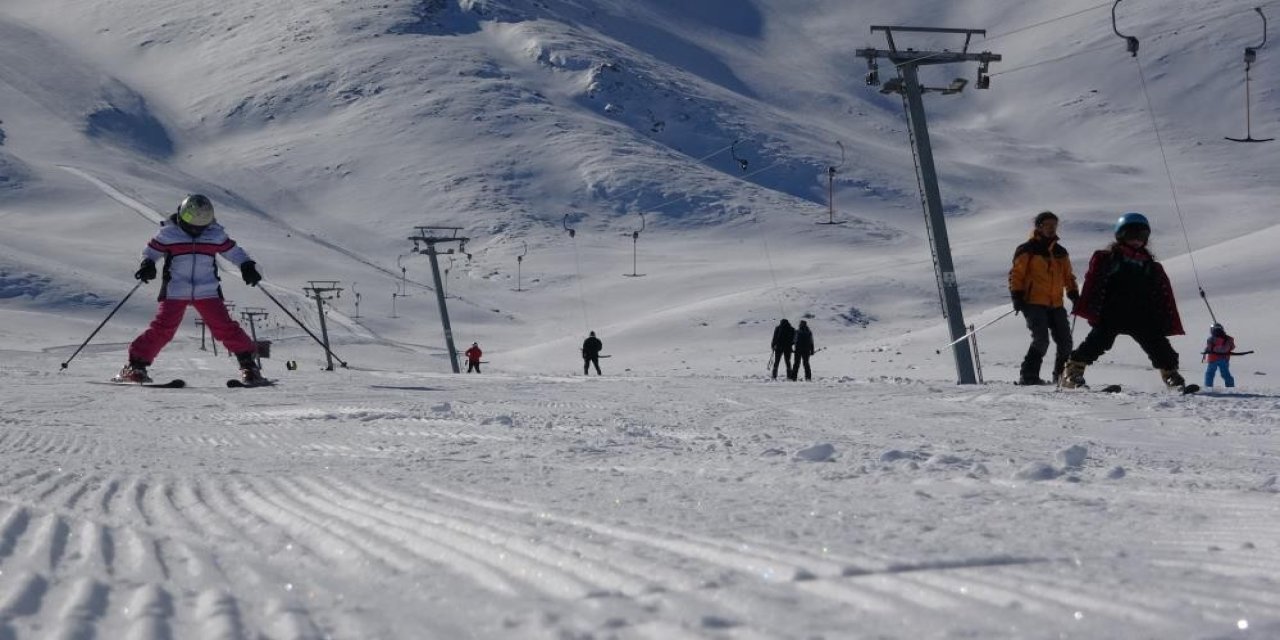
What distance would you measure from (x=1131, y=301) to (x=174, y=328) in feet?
28.0

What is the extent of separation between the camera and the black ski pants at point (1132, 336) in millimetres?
9430

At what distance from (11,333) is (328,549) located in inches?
2322

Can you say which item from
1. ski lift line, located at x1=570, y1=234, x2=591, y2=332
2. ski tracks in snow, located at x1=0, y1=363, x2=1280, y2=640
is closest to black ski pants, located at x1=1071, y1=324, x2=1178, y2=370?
ski tracks in snow, located at x1=0, y1=363, x2=1280, y2=640

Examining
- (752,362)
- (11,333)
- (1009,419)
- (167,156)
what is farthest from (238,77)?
(1009,419)

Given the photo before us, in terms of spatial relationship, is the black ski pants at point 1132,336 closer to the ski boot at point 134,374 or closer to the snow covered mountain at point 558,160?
the ski boot at point 134,374

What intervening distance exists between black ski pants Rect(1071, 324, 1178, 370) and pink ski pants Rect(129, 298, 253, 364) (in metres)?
7.46

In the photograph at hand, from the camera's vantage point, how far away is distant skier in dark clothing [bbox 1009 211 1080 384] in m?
10.6

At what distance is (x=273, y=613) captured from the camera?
204 centimetres

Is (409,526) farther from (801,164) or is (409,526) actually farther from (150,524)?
(801,164)

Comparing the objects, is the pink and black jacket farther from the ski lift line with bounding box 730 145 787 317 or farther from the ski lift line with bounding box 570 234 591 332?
the ski lift line with bounding box 570 234 591 332

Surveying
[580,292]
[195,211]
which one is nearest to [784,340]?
[195,211]

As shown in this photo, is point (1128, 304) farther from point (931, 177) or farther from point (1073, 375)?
point (931, 177)

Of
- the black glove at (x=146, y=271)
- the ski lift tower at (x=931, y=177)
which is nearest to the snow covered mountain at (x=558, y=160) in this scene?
the ski lift tower at (x=931, y=177)

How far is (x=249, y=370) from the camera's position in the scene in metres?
11.0
